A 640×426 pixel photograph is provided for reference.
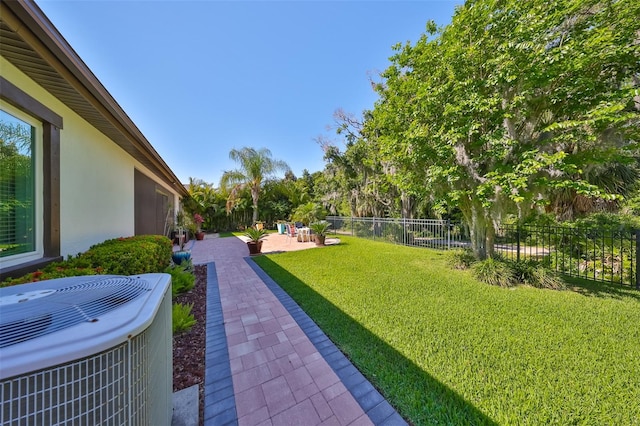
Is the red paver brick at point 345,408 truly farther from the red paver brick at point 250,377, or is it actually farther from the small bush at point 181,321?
the small bush at point 181,321

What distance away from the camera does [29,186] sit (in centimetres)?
272

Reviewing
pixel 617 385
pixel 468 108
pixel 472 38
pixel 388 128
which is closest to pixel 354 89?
pixel 388 128

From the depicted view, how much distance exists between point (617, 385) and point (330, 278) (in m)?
4.19

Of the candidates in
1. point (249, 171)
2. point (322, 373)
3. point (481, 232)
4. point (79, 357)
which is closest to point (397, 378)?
point (322, 373)

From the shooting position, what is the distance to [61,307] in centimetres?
101

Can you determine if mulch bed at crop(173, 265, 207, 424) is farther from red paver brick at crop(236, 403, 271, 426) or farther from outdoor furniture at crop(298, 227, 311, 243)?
outdoor furniture at crop(298, 227, 311, 243)

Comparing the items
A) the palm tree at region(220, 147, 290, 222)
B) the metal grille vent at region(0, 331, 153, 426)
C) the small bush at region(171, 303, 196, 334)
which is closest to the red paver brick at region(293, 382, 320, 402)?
the metal grille vent at region(0, 331, 153, 426)

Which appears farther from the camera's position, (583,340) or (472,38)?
(472,38)

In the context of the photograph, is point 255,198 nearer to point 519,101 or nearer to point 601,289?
point 519,101

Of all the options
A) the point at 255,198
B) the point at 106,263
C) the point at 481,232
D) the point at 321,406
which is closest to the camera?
the point at 321,406

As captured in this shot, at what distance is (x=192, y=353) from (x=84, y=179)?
3356 mm

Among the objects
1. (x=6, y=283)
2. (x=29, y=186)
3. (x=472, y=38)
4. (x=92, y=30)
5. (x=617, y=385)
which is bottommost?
(x=617, y=385)

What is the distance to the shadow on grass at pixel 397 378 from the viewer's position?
1.87 metres

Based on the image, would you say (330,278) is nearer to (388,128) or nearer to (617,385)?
(617,385)
